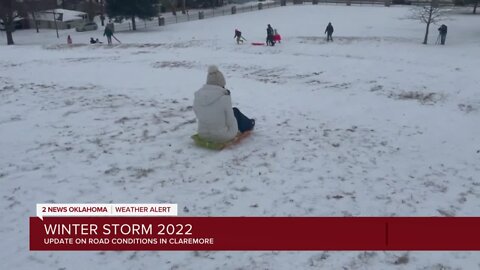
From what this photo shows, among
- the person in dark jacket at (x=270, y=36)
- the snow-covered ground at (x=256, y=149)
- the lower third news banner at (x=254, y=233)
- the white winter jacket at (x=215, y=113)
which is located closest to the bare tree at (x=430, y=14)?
the person in dark jacket at (x=270, y=36)

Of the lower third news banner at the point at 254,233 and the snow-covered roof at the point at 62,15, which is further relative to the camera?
the snow-covered roof at the point at 62,15

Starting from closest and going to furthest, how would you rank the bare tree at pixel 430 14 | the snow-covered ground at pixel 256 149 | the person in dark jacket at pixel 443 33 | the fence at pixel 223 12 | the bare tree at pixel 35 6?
the snow-covered ground at pixel 256 149
the person in dark jacket at pixel 443 33
the bare tree at pixel 430 14
the fence at pixel 223 12
the bare tree at pixel 35 6

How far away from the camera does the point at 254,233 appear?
627 centimetres

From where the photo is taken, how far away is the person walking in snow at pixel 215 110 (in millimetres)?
8822

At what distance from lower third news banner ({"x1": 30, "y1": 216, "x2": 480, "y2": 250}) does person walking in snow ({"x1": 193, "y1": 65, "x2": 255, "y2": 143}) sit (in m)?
2.91

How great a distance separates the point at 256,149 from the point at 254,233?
345cm

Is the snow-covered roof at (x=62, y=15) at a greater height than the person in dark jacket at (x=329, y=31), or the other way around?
the snow-covered roof at (x=62, y=15)

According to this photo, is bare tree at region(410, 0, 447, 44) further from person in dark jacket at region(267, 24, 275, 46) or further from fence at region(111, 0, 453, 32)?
fence at region(111, 0, 453, 32)

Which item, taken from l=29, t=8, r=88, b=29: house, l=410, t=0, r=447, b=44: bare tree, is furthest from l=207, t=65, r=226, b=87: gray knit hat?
l=29, t=8, r=88, b=29: house

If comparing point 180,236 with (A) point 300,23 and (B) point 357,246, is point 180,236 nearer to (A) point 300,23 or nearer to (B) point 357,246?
(B) point 357,246

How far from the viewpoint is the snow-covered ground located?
237 inches

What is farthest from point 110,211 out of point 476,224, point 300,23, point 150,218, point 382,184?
point 300,23

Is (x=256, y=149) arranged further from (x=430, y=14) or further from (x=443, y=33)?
(x=430, y=14)

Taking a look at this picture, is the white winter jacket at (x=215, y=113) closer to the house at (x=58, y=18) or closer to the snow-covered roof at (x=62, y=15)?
the house at (x=58, y=18)
